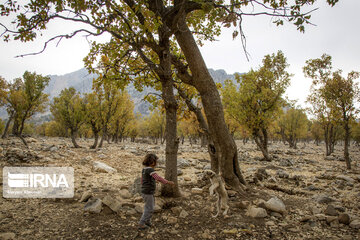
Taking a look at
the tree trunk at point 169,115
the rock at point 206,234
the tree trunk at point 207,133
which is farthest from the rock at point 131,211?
the tree trunk at point 207,133

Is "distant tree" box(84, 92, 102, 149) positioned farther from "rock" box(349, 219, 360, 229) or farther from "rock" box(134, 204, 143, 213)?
"rock" box(349, 219, 360, 229)

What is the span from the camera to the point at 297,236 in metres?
3.82

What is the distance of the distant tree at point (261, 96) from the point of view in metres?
17.1

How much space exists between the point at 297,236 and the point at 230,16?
4.85m

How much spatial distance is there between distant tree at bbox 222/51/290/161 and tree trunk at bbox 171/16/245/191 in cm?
1143

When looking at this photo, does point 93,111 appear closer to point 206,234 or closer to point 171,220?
point 171,220

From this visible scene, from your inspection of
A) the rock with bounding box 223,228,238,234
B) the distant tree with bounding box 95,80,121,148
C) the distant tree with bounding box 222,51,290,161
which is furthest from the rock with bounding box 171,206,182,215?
the distant tree with bounding box 95,80,121,148

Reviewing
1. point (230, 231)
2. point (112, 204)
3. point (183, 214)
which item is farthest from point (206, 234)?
point (112, 204)

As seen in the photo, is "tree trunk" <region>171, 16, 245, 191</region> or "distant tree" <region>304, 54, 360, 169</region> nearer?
"tree trunk" <region>171, 16, 245, 191</region>

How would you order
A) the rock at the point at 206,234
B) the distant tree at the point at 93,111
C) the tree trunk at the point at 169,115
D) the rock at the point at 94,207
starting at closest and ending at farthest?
1. the rock at the point at 206,234
2. the rock at the point at 94,207
3. the tree trunk at the point at 169,115
4. the distant tree at the point at 93,111

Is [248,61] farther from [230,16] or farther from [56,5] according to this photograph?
[56,5]

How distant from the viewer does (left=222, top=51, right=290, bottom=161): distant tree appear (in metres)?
17.1

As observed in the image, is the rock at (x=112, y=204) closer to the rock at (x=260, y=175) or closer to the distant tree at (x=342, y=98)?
the rock at (x=260, y=175)

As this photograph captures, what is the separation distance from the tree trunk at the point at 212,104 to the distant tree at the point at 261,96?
1143 centimetres
